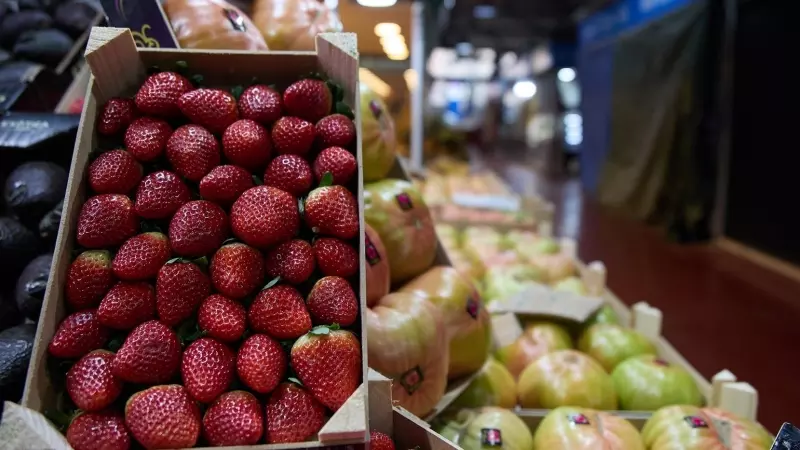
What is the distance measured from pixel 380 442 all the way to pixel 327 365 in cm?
20

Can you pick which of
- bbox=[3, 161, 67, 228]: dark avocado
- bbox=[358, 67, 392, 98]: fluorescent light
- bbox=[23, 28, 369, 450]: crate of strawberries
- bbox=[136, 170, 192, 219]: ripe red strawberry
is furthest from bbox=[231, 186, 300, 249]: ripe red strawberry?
bbox=[358, 67, 392, 98]: fluorescent light

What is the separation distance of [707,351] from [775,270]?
8.02 ft

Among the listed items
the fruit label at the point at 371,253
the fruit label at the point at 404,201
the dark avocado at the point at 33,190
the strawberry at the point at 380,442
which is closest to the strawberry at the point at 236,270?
the strawberry at the point at 380,442

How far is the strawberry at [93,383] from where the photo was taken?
89cm

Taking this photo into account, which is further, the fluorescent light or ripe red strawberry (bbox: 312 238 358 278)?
the fluorescent light

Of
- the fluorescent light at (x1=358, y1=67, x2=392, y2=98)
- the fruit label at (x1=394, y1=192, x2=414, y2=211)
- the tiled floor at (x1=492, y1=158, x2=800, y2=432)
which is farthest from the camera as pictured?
the tiled floor at (x1=492, y1=158, x2=800, y2=432)

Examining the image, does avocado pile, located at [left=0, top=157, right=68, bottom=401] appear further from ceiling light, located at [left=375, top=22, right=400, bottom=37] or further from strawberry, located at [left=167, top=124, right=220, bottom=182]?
ceiling light, located at [left=375, top=22, right=400, bottom=37]

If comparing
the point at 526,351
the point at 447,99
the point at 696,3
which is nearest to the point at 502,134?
the point at 447,99

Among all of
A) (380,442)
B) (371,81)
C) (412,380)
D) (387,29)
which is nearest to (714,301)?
(371,81)

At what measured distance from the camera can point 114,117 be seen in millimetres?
1140

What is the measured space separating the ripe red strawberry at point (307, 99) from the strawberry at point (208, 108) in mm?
115

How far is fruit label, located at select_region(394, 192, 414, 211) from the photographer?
5.73ft

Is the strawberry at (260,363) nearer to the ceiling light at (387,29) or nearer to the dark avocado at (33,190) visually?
the dark avocado at (33,190)

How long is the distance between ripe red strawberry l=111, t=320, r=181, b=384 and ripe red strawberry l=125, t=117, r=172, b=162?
1.07 ft
